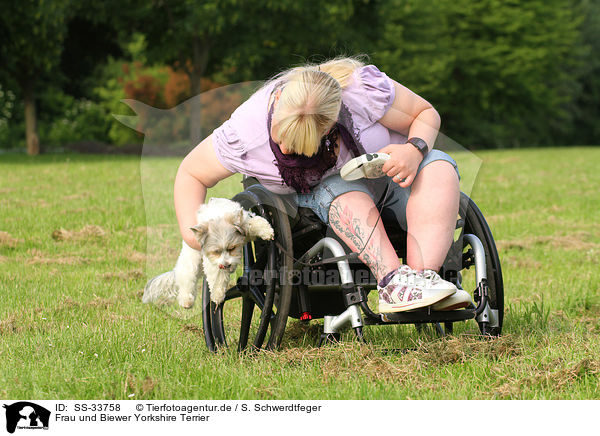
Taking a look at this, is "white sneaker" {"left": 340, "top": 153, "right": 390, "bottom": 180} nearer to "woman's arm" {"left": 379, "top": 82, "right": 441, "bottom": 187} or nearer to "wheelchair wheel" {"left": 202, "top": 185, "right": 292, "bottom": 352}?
"woman's arm" {"left": 379, "top": 82, "right": 441, "bottom": 187}

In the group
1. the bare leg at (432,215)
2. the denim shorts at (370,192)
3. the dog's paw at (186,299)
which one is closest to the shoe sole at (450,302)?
the bare leg at (432,215)

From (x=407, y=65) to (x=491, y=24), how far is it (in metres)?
6.08

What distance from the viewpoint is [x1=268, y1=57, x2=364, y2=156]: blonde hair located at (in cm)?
302

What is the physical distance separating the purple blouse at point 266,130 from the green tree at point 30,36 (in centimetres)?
1658

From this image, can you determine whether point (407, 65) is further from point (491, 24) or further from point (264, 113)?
point (264, 113)

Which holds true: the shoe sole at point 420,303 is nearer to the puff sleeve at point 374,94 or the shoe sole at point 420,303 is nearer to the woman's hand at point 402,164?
the woman's hand at point 402,164

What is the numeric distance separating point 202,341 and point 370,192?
127cm

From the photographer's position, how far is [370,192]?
335cm

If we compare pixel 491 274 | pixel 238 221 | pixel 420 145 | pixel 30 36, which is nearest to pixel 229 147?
pixel 238 221

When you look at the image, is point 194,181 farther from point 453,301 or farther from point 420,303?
point 453,301

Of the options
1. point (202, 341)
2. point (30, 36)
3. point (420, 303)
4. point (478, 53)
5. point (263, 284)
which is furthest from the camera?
point (478, 53)
